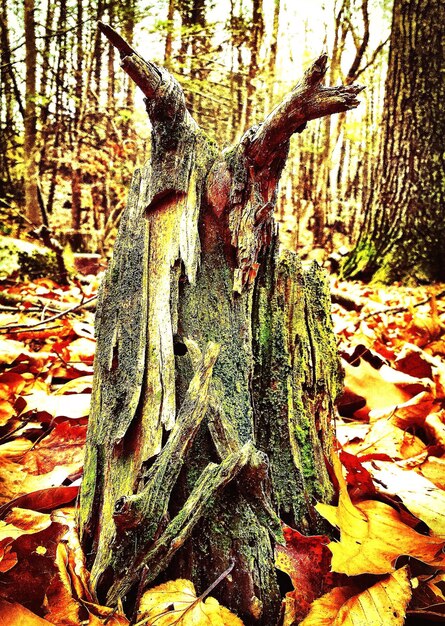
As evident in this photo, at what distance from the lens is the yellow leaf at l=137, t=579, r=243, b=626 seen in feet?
2.54

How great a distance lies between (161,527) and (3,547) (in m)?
0.39

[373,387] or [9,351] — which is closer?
[373,387]

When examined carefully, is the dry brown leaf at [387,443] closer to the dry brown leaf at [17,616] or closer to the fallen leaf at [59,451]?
the fallen leaf at [59,451]

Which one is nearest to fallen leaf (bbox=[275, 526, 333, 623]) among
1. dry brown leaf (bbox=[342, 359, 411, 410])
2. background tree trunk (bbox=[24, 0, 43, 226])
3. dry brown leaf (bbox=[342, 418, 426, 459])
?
dry brown leaf (bbox=[342, 418, 426, 459])

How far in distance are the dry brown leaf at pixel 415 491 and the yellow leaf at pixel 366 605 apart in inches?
10.3

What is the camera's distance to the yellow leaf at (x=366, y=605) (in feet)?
2.59

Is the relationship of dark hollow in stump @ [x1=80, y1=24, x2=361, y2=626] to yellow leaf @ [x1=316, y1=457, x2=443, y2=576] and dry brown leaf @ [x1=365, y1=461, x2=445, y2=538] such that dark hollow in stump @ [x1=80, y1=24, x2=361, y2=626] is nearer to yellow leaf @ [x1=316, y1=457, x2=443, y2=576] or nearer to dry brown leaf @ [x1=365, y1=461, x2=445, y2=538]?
yellow leaf @ [x1=316, y1=457, x2=443, y2=576]

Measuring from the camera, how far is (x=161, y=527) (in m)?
0.81

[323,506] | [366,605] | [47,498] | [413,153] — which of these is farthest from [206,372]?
[413,153]

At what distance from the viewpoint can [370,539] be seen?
3.28 feet

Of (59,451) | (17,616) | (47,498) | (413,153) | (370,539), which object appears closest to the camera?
(17,616)

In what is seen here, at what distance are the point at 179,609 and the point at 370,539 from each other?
46 centimetres

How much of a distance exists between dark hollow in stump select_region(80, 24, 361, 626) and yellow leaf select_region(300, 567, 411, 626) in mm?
91

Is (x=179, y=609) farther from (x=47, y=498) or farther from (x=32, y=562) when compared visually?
(x=47, y=498)
